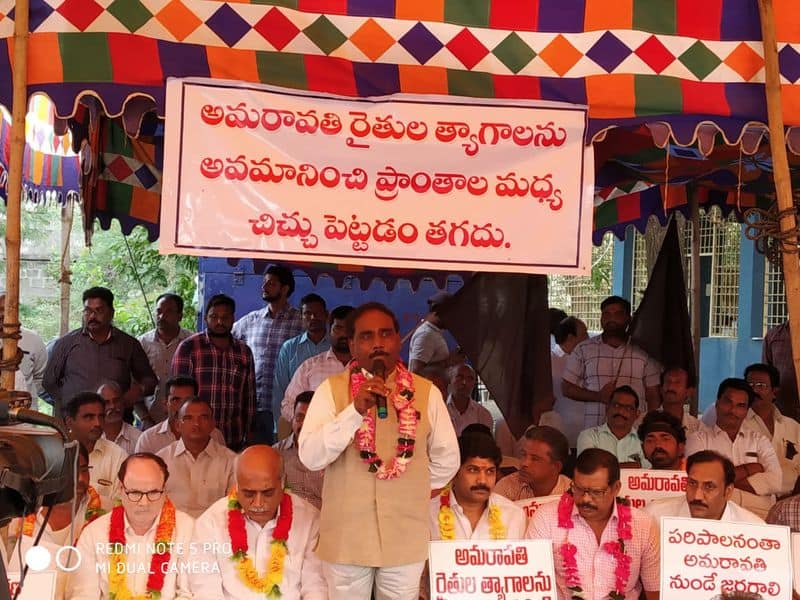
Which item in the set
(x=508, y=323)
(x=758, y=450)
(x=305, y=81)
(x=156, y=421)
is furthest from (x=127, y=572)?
(x=758, y=450)

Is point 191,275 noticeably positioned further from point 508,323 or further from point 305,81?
point 305,81

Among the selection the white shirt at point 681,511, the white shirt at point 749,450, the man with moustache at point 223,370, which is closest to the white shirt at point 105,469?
the man with moustache at point 223,370

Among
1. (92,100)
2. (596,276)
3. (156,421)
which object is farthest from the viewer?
(596,276)

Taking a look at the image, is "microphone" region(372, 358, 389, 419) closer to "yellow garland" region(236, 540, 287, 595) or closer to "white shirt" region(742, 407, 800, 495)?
"yellow garland" region(236, 540, 287, 595)

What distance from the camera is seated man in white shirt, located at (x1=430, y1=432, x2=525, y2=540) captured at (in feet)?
16.5

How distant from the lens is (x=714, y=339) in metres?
14.3

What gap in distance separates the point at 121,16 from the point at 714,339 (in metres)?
11.5

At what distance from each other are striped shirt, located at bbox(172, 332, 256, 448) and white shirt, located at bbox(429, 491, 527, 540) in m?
2.60

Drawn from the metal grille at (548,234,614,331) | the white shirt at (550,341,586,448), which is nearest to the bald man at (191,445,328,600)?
the white shirt at (550,341,586,448)

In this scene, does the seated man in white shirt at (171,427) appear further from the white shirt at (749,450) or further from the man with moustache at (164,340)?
the white shirt at (749,450)

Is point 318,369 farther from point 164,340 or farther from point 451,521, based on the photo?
point 451,521

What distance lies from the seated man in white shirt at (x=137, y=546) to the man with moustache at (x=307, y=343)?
329cm

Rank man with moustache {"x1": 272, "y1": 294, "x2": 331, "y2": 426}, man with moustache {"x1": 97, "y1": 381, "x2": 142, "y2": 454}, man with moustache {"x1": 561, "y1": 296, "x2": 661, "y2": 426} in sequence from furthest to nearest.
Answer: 1. man with moustache {"x1": 272, "y1": 294, "x2": 331, "y2": 426}
2. man with moustache {"x1": 561, "y1": 296, "x2": 661, "y2": 426}
3. man with moustache {"x1": 97, "y1": 381, "x2": 142, "y2": 454}

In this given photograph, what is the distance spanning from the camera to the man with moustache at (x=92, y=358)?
7.44m
